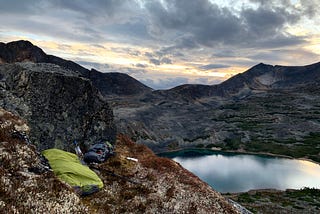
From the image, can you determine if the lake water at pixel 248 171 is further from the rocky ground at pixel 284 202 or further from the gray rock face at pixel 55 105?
the gray rock face at pixel 55 105

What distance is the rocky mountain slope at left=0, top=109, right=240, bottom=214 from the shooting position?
15.1 meters

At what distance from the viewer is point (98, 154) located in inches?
1252

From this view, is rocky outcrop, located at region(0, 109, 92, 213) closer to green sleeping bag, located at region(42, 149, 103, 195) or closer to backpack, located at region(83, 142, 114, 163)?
green sleeping bag, located at region(42, 149, 103, 195)

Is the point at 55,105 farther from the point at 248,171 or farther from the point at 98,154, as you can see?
the point at 248,171

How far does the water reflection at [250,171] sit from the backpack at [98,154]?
203 feet

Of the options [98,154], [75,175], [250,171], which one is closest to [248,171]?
[250,171]

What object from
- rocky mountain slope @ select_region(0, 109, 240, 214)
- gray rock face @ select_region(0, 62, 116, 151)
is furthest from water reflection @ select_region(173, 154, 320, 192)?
rocky mountain slope @ select_region(0, 109, 240, 214)

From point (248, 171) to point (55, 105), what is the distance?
96592 millimetres

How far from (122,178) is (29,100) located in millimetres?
15928

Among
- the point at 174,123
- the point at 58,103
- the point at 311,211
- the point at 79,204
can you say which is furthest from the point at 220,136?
the point at 79,204

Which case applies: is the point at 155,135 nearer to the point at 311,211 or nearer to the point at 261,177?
the point at 261,177

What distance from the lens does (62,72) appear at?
125ft

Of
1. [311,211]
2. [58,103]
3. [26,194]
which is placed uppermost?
[58,103]

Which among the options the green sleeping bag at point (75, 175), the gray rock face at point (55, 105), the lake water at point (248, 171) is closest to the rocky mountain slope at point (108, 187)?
the green sleeping bag at point (75, 175)
